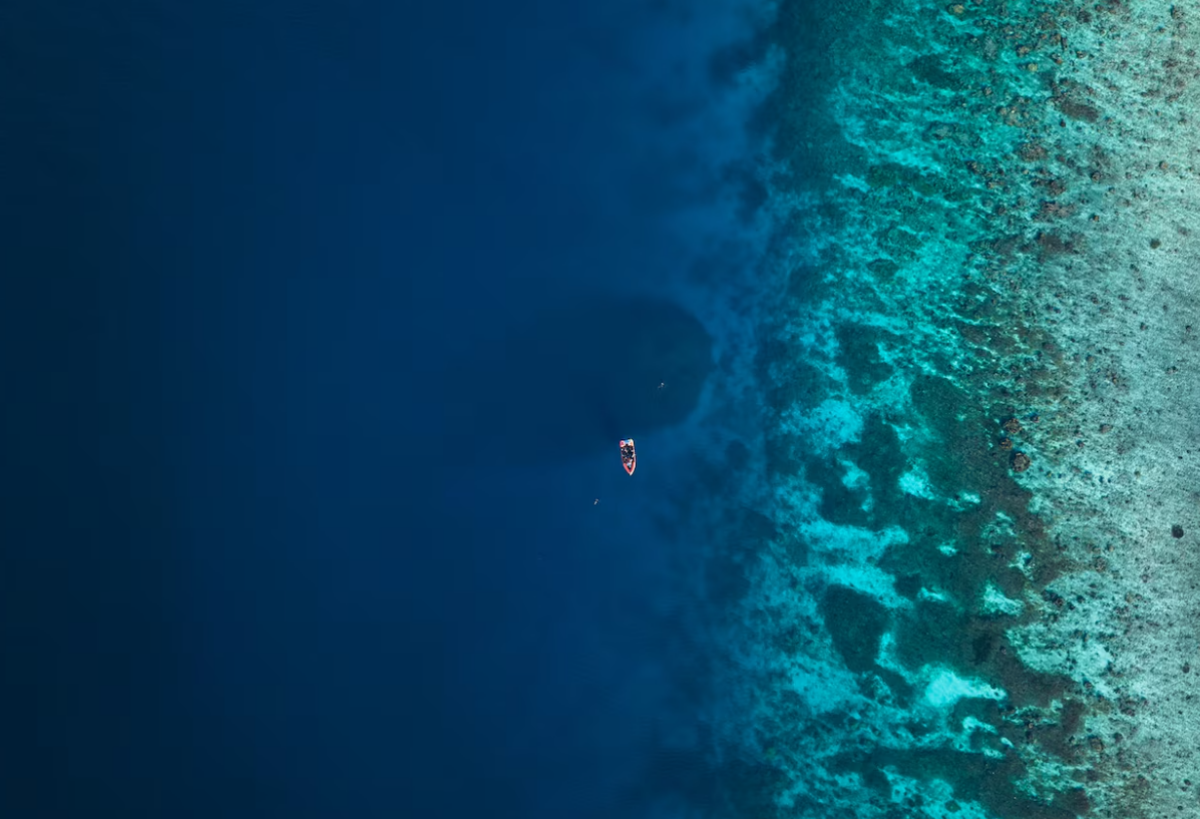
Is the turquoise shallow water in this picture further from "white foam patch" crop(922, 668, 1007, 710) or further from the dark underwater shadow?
the dark underwater shadow

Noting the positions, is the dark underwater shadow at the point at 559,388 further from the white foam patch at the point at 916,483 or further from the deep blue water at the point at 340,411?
the white foam patch at the point at 916,483

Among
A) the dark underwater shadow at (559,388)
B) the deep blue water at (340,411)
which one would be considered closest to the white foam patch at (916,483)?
the deep blue water at (340,411)

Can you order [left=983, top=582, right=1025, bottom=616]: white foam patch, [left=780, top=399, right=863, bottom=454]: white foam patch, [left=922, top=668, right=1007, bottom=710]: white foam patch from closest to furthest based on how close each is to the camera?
1. [left=983, top=582, right=1025, bottom=616]: white foam patch
2. [left=922, top=668, right=1007, bottom=710]: white foam patch
3. [left=780, top=399, right=863, bottom=454]: white foam patch

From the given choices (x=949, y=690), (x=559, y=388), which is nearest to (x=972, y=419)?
(x=949, y=690)

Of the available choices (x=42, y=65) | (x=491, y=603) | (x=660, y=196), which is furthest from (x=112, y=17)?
(x=491, y=603)

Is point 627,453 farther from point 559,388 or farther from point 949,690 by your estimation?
point 949,690

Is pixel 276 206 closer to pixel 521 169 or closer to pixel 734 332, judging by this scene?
pixel 521 169

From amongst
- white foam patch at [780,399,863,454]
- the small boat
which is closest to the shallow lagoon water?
white foam patch at [780,399,863,454]
